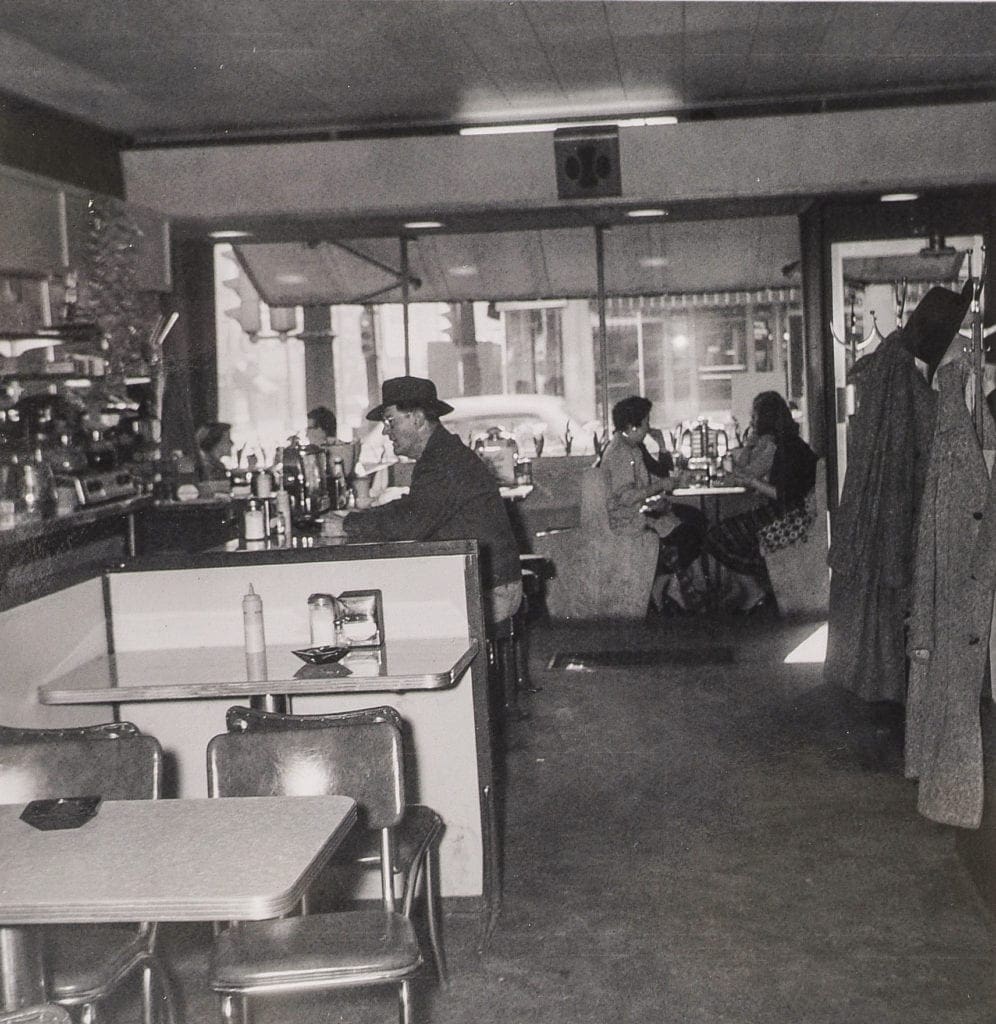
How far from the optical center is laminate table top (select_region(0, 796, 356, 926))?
1.98 metres

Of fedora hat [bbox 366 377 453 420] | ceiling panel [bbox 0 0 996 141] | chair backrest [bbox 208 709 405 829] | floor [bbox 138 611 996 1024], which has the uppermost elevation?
ceiling panel [bbox 0 0 996 141]

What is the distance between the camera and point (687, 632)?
7.70 meters

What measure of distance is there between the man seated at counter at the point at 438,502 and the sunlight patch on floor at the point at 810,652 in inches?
101

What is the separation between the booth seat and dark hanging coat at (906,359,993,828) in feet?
13.0

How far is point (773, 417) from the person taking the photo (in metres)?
7.89

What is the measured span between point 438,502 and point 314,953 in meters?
2.11

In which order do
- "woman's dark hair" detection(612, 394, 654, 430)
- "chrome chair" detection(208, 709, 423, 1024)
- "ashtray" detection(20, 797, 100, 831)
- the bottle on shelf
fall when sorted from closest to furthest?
"ashtray" detection(20, 797, 100, 831) < "chrome chair" detection(208, 709, 423, 1024) < the bottle on shelf < "woman's dark hair" detection(612, 394, 654, 430)

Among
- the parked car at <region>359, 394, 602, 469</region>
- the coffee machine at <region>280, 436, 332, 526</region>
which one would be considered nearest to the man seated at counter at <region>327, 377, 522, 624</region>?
the coffee machine at <region>280, 436, 332, 526</region>

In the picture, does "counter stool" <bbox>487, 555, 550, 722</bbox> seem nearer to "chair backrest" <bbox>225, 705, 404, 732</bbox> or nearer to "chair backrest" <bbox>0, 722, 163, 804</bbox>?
"chair backrest" <bbox>225, 705, 404, 732</bbox>

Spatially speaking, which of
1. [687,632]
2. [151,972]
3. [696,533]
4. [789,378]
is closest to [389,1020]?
[151,972]

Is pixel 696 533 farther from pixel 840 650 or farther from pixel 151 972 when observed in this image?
pixel 151 972

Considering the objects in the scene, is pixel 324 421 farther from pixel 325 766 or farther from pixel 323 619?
pixel 325 766

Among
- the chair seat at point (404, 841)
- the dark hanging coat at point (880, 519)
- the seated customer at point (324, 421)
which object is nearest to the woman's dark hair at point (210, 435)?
the seated customer at point (324, 421)

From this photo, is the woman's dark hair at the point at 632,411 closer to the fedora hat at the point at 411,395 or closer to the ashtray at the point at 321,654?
the fedora hat at the point at 411,395
